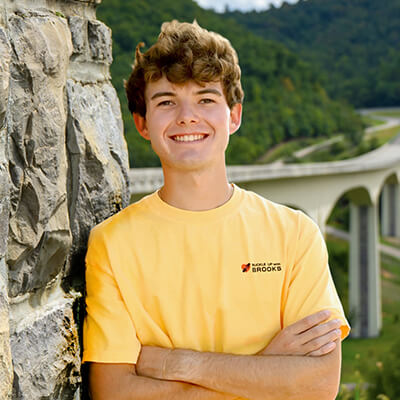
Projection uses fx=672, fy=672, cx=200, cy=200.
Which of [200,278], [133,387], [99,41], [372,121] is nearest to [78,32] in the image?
[99,41]

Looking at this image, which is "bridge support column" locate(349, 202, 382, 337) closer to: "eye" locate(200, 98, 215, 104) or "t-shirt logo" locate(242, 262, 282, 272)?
"t-shirt logo" locate(242, 262, 282, 272)

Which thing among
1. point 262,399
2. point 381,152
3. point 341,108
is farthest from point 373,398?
point 341,108

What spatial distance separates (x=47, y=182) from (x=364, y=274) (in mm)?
30069

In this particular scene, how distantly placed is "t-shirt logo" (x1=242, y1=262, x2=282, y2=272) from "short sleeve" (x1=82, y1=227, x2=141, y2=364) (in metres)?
0.45

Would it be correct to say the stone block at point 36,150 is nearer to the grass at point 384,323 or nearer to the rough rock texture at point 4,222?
the rough rock texture at point 4,222

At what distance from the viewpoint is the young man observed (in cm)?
224

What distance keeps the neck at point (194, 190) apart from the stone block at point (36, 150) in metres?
0.54

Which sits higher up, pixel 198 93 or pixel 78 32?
pixel 78 32

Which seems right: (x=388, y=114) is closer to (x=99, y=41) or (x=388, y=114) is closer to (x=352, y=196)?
(x=352, y=196)

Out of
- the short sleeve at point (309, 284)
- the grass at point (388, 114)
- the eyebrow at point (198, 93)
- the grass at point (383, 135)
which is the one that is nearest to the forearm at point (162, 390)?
the short sleeve at point (309, 284)

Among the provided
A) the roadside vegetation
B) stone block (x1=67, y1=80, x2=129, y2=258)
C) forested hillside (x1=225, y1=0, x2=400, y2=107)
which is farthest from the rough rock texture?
forested hillside (x1=225, y1=0, x2=400, y2=107)

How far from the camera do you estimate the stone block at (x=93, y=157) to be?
86.7 inches

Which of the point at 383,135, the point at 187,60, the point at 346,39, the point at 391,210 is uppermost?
the point at 346,39

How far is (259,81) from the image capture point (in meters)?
48.8
